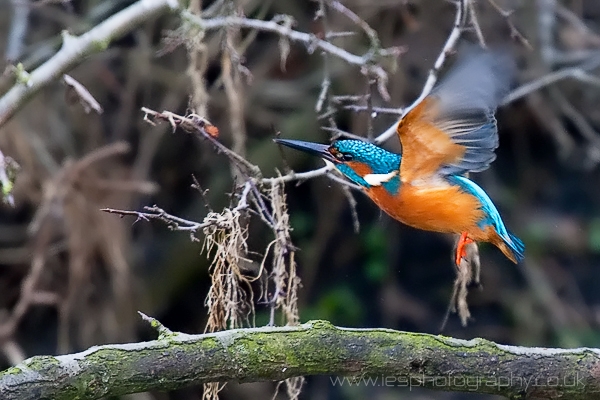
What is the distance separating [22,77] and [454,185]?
45.2 inches

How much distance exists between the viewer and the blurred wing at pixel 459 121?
2051 mm

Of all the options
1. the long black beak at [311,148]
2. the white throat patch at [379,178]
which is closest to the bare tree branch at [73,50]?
the long black beak at [311,148]

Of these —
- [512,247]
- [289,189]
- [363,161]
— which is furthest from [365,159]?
[289,189]

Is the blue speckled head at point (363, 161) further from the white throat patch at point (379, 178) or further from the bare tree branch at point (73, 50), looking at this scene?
the bare tree branch at point (73, 50)

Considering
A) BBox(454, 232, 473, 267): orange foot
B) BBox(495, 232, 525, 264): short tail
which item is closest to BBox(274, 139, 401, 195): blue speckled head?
BBox(454, 232, 473, 267): orange foot

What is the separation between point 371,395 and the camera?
5.02 meters

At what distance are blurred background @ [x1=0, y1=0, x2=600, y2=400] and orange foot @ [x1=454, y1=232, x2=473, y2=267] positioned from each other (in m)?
1.07

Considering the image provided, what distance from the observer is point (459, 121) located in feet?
7.13

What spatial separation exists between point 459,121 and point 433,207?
0.80ft

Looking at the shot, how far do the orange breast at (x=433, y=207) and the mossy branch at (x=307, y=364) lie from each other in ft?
1.70

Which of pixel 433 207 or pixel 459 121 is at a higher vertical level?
pixel 459 121

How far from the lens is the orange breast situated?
7.48 ft

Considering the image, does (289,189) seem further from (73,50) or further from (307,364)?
(307,364)

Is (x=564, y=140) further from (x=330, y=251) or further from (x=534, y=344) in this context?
(x=330, y=251)
